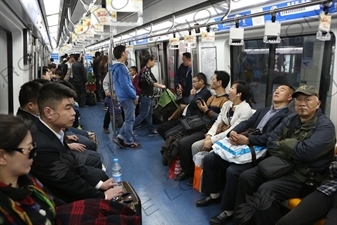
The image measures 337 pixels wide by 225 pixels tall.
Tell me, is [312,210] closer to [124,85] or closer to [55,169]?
[55,169]

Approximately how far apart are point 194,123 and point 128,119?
1.50 metres

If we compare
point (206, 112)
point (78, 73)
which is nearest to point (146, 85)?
point (206, 112)

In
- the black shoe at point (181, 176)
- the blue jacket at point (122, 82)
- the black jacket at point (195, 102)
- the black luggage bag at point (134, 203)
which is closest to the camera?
the black luggage bag at point (134, 203)

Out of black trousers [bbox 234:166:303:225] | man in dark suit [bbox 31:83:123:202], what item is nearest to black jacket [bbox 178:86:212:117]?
black trousers [bbox 234:166:303:225]

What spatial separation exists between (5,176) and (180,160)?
8.99 ft

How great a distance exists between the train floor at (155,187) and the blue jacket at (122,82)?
1.01 meters

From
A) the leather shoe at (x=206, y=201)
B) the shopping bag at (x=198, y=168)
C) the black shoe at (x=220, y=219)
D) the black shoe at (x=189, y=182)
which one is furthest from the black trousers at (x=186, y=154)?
the black shoe at (x=220, y=219)

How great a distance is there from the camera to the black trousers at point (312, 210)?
218 cm

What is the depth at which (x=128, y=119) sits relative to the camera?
5.16 meters

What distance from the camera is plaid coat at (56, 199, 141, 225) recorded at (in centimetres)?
168

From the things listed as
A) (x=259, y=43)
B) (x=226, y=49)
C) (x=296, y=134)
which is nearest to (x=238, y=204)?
(x=296, y=134)

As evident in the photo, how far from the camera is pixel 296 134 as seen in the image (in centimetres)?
273

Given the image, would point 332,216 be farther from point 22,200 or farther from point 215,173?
point 22,200

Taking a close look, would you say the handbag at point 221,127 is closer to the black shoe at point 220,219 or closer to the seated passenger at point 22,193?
the black shoe at point 220,219
